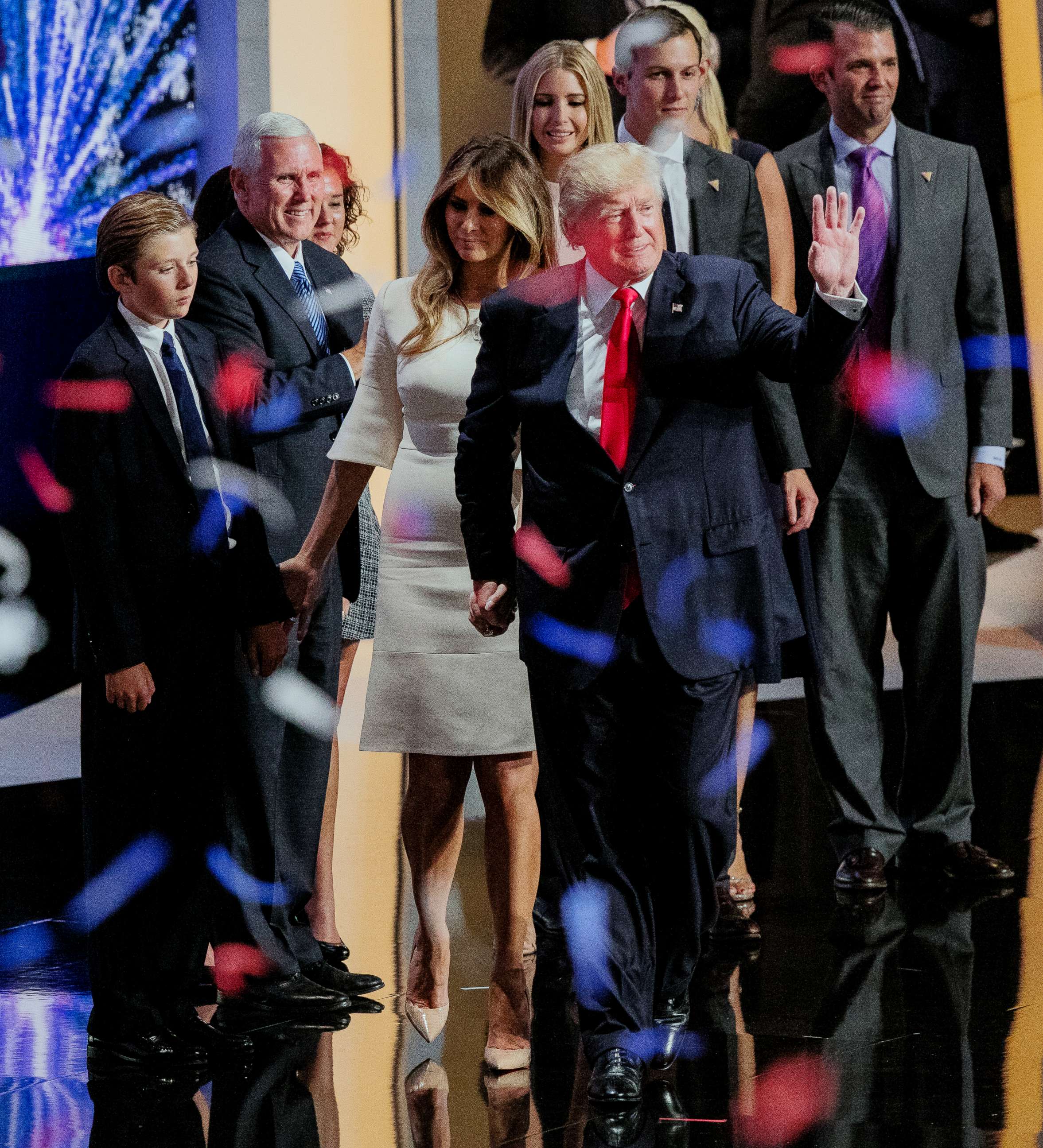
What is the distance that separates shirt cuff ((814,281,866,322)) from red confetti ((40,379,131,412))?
3.64ft

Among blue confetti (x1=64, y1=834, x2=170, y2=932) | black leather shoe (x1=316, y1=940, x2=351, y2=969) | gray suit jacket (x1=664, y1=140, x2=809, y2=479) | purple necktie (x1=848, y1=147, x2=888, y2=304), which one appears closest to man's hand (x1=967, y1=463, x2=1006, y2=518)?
purple necktie (x1=848, y1=147, x2=888, y2=304)

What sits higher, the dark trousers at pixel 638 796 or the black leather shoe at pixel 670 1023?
the dark trousers at pixel 638 796

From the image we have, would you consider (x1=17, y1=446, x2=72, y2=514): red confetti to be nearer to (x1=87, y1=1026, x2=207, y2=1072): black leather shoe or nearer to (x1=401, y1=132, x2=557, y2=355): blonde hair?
(x1=401, y1=132, x2=557, y2=355): blonde hair

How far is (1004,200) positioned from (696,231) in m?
4.70

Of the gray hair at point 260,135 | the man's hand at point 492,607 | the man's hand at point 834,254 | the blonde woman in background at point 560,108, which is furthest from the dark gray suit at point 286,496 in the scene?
the man's hand at point 834,254

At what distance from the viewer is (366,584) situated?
3518 mm

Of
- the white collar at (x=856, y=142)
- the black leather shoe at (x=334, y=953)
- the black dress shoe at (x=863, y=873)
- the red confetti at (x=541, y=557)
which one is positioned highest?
the white collar at (x=856, y=142)

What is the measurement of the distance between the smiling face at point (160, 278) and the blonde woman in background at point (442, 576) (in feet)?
1.25

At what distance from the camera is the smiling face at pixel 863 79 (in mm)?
3842

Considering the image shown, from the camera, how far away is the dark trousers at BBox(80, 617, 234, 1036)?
110 inches

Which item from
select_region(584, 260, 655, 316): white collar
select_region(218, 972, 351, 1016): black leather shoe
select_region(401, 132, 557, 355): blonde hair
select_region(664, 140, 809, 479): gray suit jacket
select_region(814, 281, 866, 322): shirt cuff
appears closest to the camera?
select_region(814, 281, 866, 322): shirt cuff

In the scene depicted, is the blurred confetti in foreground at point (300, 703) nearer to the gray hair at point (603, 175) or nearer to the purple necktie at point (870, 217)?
the gray hair at point (603, 175)

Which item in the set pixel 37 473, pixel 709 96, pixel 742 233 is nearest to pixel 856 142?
pixel 709 96

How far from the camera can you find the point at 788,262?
3.67 meters
